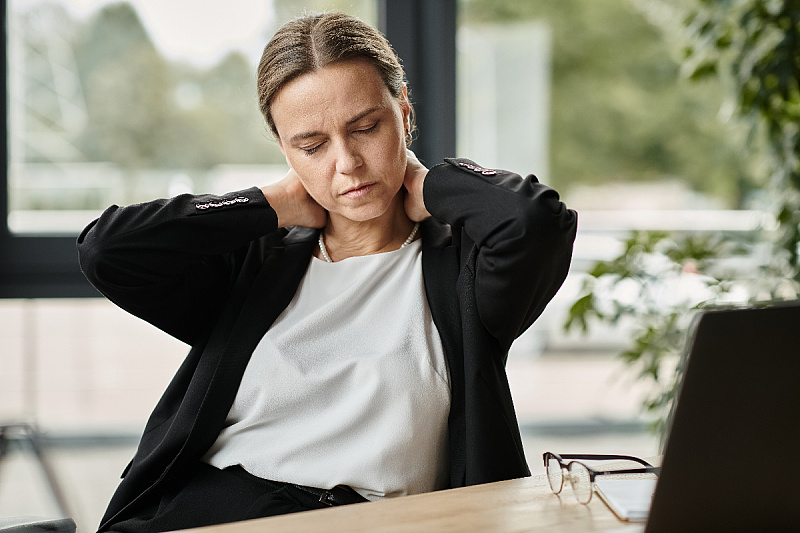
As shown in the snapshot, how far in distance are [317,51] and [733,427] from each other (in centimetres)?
85

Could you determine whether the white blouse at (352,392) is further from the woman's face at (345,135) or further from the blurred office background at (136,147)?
the blurred office background at (136,147)

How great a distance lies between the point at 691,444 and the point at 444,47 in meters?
1.96

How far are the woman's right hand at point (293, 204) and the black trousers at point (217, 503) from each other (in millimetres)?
423

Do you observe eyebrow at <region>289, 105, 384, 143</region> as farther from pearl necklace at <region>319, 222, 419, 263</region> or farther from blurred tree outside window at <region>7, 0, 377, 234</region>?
blurred tree outside window at <region>7, 0, 377, 234</region>

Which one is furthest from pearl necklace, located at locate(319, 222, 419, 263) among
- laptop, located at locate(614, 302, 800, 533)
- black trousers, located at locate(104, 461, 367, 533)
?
laptop, located at locate(614, 302, 800, 533)

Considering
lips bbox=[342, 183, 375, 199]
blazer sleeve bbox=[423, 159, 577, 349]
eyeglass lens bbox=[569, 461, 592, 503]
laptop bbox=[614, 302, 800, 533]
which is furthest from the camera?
lips bbox=[342, 183, 375, 199]

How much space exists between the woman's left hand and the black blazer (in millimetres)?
40

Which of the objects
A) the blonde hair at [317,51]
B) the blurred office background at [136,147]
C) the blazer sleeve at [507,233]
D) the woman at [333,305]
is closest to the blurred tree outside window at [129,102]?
the blurred office background at [136,147]

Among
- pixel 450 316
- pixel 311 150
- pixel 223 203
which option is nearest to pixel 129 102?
pixel 223 203

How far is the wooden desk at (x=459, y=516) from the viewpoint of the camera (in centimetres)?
81

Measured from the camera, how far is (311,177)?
4.27 ft

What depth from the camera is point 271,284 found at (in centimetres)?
135

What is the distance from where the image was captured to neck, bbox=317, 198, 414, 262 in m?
1.40

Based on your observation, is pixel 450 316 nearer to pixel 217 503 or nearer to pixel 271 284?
pixel 271 284
